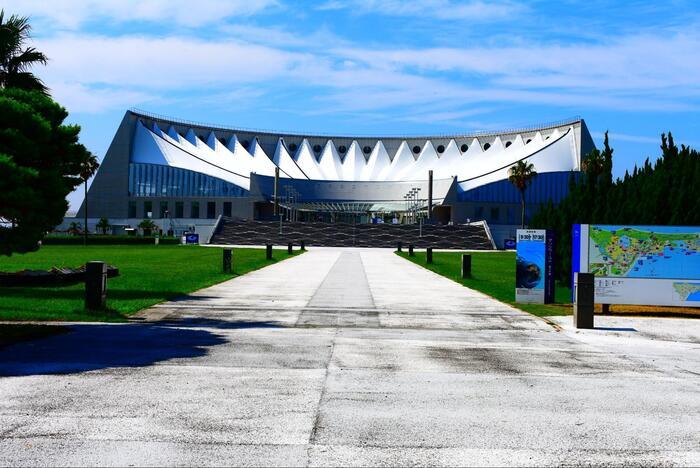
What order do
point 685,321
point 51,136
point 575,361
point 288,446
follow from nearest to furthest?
point 288,446 → point 575,361 → point 51,136 → point 685,321

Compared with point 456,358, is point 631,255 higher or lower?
higher

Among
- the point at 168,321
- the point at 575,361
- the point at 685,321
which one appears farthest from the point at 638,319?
the point at 168,321

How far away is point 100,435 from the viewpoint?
6254mm

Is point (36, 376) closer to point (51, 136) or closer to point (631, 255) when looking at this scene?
point (51, 136)

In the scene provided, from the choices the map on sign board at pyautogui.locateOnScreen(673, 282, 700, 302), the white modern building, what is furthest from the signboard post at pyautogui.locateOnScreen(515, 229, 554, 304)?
the white modern building

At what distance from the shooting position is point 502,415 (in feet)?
23.7

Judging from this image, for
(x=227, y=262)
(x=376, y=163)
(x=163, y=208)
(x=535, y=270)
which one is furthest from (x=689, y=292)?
(x=376, y=163)

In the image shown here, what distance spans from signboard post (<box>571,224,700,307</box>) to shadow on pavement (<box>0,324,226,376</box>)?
10508mm

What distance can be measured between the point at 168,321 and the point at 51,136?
4.91 metres

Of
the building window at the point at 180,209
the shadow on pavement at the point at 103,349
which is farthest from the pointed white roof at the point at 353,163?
the shadow on pavement at the point at 103,349

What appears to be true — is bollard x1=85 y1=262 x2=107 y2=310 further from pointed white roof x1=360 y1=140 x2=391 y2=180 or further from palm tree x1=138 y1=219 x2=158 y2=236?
pointed white roof x1=360 y1=140 x2=391 y2=180

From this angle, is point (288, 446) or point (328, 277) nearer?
point (288, 446)

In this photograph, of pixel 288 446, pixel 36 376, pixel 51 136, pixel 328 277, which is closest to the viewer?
pixel 288 446

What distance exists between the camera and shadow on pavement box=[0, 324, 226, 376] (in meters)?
9.30
